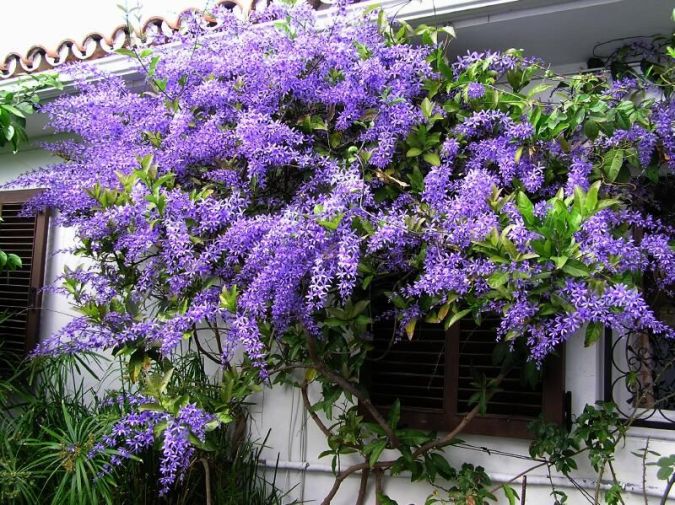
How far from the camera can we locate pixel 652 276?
374 cm

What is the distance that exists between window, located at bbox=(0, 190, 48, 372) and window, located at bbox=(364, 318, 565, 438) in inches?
118

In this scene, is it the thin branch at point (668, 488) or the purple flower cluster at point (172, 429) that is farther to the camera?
the thin branch at point (668, 488)

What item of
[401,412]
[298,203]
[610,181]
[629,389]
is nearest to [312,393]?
[401,412]

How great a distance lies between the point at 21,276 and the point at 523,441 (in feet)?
14.0

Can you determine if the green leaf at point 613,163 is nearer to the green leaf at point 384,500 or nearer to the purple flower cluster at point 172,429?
the green leaf at point 384,500

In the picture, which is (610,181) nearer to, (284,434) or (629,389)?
(629,389)

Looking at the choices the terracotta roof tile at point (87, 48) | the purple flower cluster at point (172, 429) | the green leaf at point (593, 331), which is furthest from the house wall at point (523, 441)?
the terracotta roof tile at point (87, 48)

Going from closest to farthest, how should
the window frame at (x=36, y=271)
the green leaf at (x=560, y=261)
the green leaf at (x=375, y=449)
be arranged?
the green leaf at (x=560, y=261) < the green leaf at (x=375, y=449) < the window frame at (x=36, y=271)

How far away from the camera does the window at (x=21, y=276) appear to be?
554 cm

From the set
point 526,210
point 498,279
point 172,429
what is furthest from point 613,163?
point 172,429

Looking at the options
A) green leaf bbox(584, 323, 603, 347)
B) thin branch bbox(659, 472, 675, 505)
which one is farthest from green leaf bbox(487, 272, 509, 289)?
thin branch bbox(659, 472, 675, 505)

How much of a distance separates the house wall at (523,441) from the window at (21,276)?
226cm

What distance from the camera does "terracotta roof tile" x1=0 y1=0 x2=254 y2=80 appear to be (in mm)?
4402

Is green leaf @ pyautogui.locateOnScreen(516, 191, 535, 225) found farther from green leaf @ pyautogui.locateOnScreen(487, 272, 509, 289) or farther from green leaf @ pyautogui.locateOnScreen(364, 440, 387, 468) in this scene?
green leaf @ pyautogui.locateOnScreen(364, 440, 387, 468)
